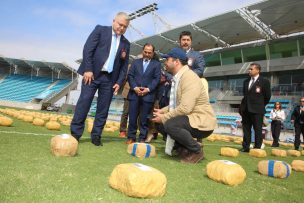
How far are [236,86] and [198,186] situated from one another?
37.4 meters

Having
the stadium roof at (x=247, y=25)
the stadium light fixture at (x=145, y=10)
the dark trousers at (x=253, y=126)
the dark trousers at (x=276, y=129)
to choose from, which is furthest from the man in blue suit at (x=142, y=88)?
the stadium light fixture at (x=145, y=10)

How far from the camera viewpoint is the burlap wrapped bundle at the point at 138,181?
88.7 inches

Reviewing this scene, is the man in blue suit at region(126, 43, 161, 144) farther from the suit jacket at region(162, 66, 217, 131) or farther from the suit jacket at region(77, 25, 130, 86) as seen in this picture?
the suit jacket at region(162, 66, 217, 131)

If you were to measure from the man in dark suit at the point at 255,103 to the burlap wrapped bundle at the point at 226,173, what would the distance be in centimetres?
382

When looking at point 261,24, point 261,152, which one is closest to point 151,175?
point 261,152

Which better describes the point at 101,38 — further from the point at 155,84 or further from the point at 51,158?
the point at 51,158

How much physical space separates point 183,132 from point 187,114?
0.85 ft

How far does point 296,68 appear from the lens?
106ft

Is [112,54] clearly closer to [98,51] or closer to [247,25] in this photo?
[98,51]

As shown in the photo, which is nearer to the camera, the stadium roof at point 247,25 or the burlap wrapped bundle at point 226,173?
the burlap wrapped bundle at point 226,173

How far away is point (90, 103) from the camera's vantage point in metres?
5.11

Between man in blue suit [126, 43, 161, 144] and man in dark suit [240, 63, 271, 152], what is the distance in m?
2.24

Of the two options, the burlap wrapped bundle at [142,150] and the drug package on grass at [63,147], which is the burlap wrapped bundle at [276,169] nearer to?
the burlap wrapped bundle at [142,150]

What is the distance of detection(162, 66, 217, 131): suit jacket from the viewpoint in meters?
4.09
